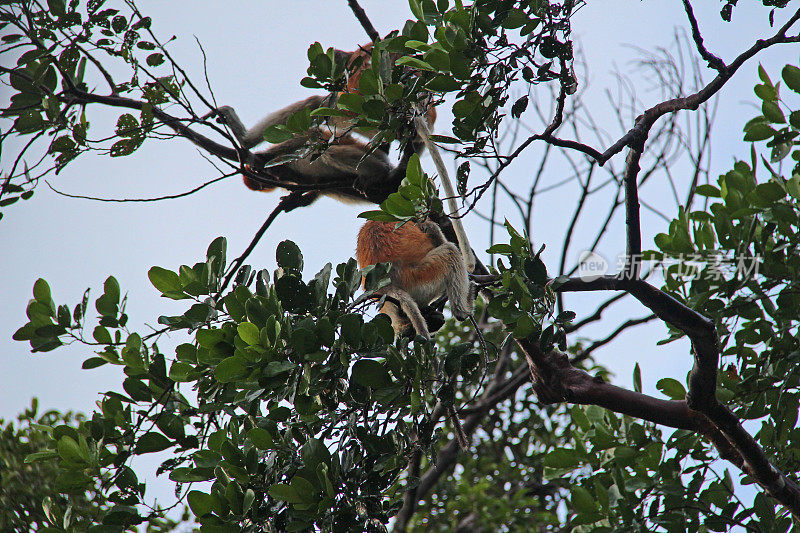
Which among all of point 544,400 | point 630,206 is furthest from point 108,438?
point 630,206

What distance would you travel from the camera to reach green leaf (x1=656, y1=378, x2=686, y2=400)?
9.02ft

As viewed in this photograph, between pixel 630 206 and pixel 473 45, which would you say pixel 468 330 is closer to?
pixel 630 206

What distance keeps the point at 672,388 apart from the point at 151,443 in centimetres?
218

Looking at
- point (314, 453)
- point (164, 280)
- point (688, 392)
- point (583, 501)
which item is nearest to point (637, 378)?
point (688, 392)

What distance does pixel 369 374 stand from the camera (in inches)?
81.7

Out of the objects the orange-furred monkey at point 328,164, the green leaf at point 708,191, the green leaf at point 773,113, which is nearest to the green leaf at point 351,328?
the green leaf at point 708,191

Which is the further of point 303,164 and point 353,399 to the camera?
point 303,164

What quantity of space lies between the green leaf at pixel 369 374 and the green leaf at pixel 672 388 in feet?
4.58

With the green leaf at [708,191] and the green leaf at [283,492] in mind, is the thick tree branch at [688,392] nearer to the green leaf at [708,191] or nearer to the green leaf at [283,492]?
the green leaf at [708,191]

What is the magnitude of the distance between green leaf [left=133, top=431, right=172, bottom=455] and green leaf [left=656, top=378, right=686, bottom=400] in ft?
6.85

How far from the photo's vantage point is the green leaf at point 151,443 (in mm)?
2355

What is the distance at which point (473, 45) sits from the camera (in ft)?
6.86

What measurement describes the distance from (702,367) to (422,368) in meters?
1.14

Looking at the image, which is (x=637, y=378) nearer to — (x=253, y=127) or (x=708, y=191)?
(x=708, y=191)
